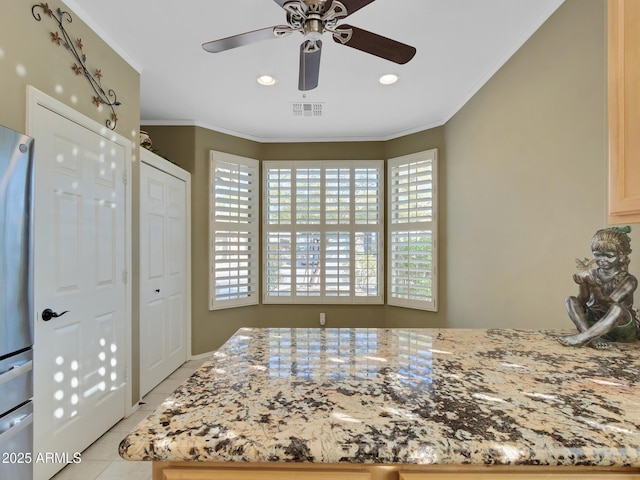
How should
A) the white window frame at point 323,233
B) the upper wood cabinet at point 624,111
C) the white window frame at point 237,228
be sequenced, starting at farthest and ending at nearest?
the white window frame at point 323,233
the white window frame at point 237,228
the upper wood cabinet at point 624,111

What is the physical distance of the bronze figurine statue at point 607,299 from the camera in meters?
1.22

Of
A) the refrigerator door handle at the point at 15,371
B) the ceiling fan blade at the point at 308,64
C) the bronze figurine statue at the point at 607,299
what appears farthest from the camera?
the ceiling fan blade at the point at 308,64

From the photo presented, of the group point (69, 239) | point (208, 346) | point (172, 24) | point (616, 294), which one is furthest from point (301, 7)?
point (208, 346)

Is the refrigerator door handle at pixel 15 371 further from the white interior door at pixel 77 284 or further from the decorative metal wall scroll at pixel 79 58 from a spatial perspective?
the decorative metal wall scroll at pixel 79 58

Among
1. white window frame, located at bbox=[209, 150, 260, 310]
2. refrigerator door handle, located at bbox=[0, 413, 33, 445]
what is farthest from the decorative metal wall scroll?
refrigerator door handle, located at bbox=[0, 413, 33, 445]

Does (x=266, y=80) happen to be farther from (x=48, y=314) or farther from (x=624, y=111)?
(x=624, y=111)

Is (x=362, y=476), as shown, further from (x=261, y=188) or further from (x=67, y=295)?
(x=261, y=188)

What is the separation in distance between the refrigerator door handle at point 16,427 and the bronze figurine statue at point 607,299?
2.29 meters

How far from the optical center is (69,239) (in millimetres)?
1961

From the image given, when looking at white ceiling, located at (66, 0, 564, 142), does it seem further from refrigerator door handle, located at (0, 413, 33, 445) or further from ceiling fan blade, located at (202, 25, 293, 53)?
refrigerator door handle, located at (0, 413, 33, 445)

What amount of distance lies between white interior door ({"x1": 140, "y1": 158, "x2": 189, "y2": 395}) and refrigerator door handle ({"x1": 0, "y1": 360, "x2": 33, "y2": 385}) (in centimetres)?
138

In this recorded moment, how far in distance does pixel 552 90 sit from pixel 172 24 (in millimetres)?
2429

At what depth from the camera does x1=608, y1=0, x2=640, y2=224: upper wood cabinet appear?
3.58 ft

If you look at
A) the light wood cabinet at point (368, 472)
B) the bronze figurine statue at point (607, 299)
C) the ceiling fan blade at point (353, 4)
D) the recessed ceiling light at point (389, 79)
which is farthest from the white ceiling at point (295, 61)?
the light wood cabinet at point (368, 472)
